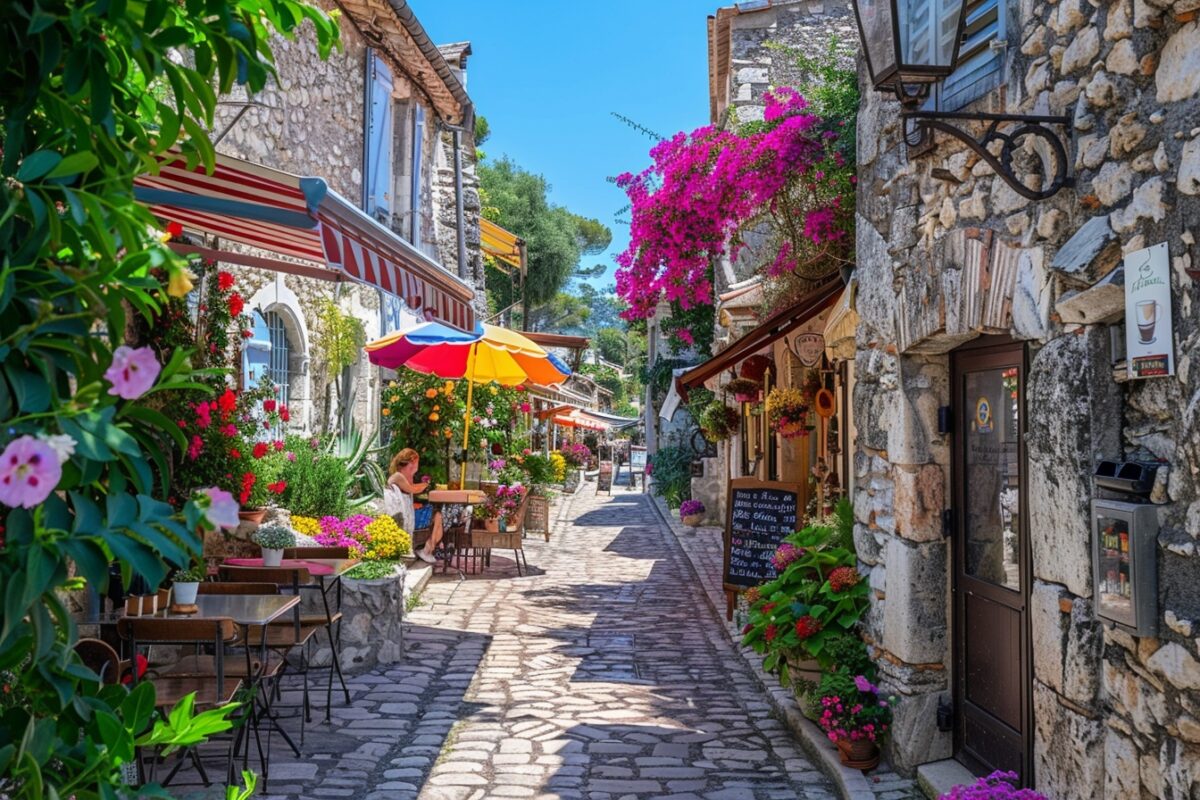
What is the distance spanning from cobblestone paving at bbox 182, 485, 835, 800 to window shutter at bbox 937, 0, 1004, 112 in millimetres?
3118

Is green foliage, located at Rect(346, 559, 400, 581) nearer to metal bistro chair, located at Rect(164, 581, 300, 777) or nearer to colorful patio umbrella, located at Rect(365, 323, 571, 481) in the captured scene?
metal bistro chair, located at Rect(164, 581, 300, 777)

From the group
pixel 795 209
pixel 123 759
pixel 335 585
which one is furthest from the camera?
pixel 795 209

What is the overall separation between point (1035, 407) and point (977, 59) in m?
1.54

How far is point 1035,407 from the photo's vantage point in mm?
3533

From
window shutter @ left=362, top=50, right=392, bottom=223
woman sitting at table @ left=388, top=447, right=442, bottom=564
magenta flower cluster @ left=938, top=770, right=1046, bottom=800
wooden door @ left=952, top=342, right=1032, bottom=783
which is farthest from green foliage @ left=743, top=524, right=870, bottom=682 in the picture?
window shutter @ left=362, top=50, right=392, bottom=223

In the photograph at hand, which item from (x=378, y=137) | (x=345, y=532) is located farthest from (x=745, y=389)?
(x=378, y=137)

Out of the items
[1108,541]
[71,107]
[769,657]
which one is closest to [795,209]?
[769,657]

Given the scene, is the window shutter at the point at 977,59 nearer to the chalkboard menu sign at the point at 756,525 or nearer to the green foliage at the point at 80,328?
the green foliage at the point at 80,328

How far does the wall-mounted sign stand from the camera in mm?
2822

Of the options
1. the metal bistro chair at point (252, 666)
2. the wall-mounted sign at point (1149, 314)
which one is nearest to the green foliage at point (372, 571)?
the metal bistro chair at point (252, 666)

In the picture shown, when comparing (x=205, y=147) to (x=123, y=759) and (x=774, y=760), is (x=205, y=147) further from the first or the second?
(x=774, y=760)

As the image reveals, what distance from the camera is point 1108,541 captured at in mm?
3023

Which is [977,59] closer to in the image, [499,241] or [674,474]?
[674,474]

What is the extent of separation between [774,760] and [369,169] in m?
8.14
